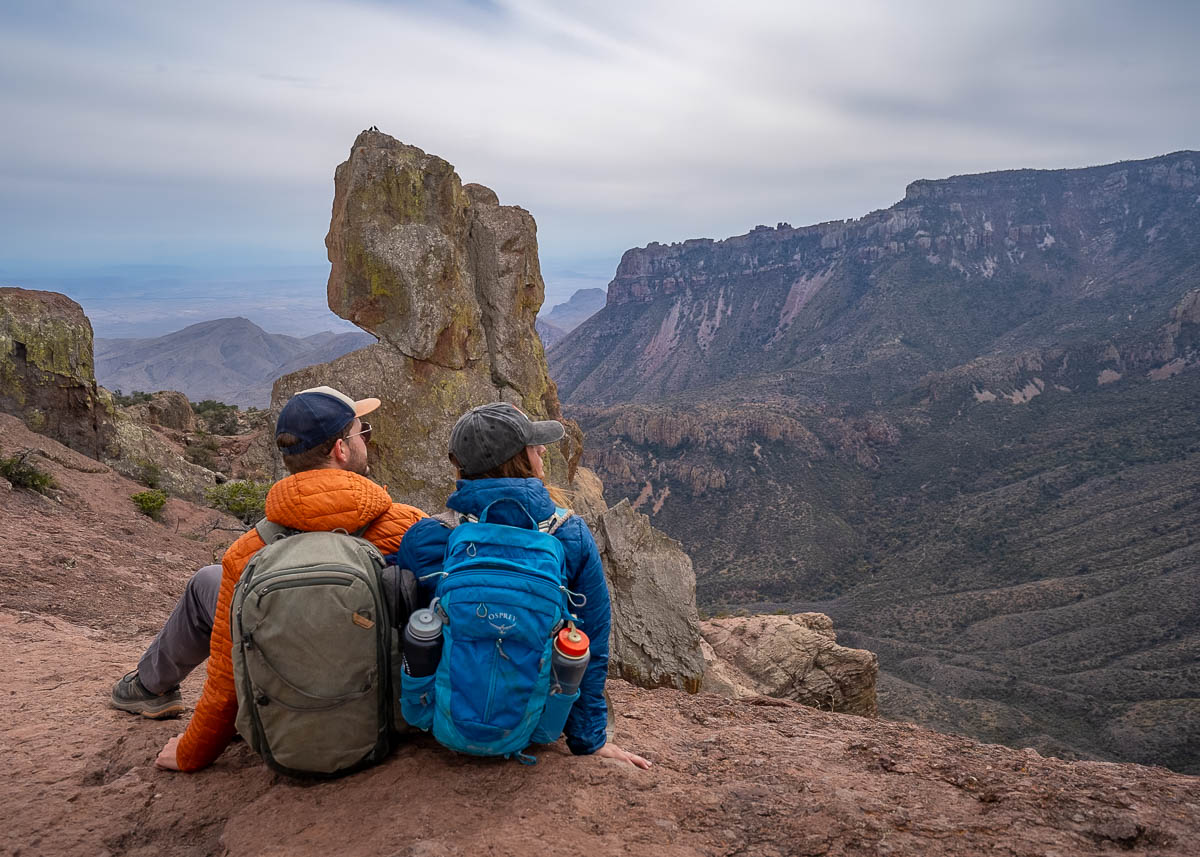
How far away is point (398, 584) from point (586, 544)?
86 centimetres

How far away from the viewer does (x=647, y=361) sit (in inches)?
4601

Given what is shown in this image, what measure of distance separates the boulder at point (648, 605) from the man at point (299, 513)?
515 centimetres

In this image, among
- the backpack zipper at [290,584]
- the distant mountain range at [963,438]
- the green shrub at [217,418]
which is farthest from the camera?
the distant mountain range at [963,438]

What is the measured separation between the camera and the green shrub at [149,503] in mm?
11609

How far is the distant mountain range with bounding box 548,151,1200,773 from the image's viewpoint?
25781mm

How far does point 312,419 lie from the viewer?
3.33 m

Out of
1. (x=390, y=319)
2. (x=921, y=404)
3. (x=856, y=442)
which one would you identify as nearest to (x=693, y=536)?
(x=856, y=442)

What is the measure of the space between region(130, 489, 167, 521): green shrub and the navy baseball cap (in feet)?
33.2

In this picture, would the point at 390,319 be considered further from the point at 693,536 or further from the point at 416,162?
the point at 693,536

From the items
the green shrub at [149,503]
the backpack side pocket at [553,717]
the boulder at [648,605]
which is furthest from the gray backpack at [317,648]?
the green shrub at [149,503]

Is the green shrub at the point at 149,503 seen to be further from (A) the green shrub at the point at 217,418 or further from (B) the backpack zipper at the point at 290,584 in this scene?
(A) the green shrub at the point at 217,418

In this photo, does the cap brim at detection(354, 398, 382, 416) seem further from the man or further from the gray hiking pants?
the gray hiking pants

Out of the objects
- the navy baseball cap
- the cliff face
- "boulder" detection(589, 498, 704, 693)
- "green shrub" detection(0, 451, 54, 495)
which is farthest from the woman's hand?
the cliff face

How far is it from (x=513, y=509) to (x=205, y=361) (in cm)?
20661
